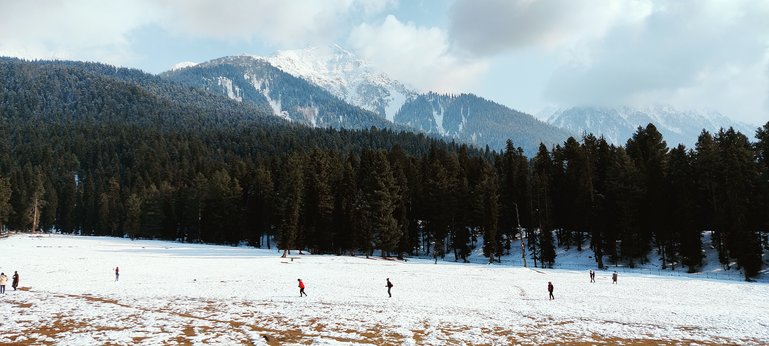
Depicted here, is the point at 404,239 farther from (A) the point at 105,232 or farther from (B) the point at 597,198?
(A) the point at 105,232

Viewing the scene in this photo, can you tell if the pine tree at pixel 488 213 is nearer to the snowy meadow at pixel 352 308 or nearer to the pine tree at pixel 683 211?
the snowy meadow at pixel 352 308

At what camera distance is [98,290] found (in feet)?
105

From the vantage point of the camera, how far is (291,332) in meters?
20.1

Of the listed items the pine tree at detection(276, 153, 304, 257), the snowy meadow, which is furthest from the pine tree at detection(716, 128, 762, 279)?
the pine tree at detection(276, 153, 304, 257)

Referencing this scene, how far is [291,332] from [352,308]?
7772 mm

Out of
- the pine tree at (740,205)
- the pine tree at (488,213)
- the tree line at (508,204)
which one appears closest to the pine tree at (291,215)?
the tree line at (508,204)

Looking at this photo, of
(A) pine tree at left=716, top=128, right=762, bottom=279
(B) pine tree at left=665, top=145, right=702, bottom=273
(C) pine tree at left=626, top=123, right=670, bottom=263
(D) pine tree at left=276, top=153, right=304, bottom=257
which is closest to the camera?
(A) pine tree at left=716, top=128, right=762, bottom=279

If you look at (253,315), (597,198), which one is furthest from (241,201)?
(253,315)

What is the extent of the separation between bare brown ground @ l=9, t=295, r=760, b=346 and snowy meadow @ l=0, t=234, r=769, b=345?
73mm

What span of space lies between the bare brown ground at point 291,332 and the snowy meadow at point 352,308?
7 cm

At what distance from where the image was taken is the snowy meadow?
65.0 ft

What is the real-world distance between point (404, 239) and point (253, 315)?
163 ft

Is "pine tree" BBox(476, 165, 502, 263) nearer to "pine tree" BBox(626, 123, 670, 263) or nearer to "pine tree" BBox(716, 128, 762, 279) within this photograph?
"pine tree" BBox(626, 123, 670, 263)

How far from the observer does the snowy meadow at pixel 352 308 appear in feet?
65.0
